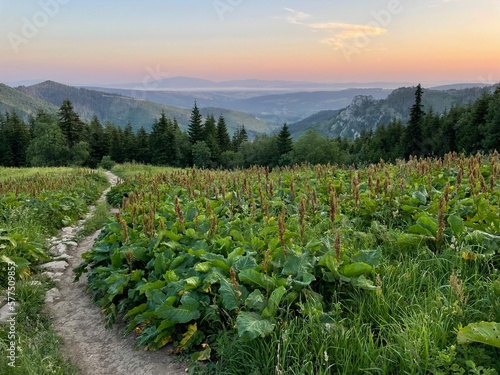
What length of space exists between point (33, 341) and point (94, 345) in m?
0.82

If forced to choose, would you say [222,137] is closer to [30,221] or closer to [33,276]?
[30,221]

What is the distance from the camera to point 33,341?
16.1 ft

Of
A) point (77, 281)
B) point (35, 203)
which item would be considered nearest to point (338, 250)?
point (77, 281)

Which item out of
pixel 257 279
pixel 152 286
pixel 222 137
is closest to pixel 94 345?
pixel 152 286

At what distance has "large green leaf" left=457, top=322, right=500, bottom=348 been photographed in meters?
2.81

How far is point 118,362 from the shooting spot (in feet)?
14.9

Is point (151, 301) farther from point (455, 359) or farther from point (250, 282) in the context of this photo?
point (455, 359)

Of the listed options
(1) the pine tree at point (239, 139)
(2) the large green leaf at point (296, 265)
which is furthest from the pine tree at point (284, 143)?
(2) the large green leaf at point (296, 265)

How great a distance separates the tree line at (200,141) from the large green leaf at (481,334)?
70545 mm

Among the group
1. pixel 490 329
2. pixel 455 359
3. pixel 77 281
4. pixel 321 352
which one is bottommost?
pixel 77 281

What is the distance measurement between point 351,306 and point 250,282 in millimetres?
1206

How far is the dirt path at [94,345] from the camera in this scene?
4297 millimetres

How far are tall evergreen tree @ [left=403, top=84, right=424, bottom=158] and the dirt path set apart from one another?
3099 inches

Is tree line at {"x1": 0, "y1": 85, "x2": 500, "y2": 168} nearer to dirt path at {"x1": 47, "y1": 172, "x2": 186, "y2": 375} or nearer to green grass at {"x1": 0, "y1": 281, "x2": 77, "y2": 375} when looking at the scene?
green grass at {"x1": 0, "y1": 281, "x2": 77, "y2": 375}
